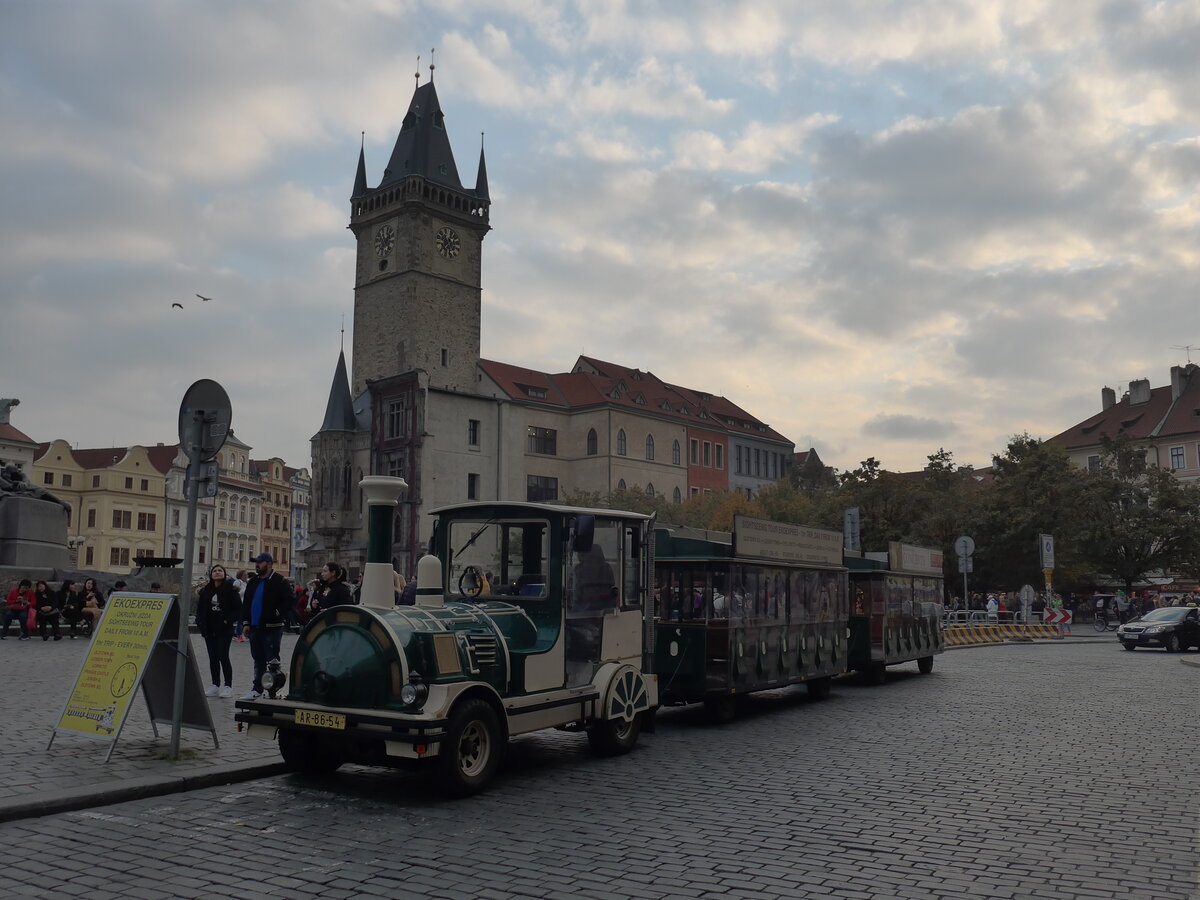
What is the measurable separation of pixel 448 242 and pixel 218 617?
60.9 m

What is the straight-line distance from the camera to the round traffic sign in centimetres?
958

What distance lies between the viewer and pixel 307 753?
8.89 m

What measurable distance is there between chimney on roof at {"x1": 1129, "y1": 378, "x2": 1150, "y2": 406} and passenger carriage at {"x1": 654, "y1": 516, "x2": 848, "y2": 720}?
80.9 meters

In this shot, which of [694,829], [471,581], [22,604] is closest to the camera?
[694,829]

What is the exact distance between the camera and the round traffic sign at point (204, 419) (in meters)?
9.58

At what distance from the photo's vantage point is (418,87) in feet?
252

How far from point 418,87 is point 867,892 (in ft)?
256

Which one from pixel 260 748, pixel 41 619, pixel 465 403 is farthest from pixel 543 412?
pixel 260 748

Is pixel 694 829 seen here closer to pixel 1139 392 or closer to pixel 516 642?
pixel 516 642

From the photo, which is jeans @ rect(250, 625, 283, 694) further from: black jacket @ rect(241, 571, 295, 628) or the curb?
the curb

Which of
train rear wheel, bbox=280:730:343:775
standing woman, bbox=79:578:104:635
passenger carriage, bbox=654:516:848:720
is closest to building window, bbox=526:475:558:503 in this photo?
standing woman, bbox=79:578:104:635

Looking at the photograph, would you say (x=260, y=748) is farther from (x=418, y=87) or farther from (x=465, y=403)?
(x=418, y=87)

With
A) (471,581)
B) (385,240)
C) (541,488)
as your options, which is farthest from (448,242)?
(471,581)

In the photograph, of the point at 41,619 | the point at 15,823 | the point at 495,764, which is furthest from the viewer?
the point at 41,619
